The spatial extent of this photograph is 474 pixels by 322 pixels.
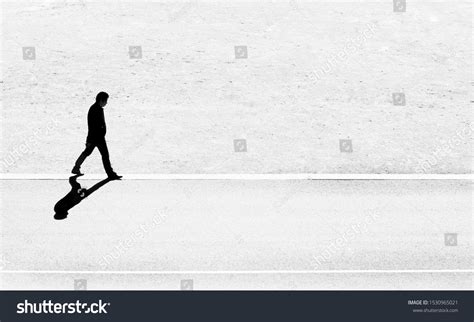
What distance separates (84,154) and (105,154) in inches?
20.7

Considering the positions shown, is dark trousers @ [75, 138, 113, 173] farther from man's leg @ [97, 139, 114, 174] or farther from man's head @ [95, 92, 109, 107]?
man's head @ [95, 92, 109, 107]

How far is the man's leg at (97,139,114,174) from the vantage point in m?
12.5

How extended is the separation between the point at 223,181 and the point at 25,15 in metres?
14.0

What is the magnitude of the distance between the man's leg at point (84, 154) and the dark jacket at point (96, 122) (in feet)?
0.43

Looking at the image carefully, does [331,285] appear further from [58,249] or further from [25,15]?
[25,15]

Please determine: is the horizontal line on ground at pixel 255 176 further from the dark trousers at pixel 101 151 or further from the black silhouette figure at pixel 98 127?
the black silhouette figure at pixel 98 127

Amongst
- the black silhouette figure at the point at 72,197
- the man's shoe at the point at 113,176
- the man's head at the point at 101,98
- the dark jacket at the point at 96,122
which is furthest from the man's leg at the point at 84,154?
the man's head at the point at 101,98

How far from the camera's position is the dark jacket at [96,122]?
12188 mm

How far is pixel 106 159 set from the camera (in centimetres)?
1280

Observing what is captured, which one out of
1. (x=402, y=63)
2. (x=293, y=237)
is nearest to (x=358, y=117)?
(x=402, y=63)

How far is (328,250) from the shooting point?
1038cm

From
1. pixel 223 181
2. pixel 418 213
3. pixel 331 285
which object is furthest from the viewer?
pixel 223 181

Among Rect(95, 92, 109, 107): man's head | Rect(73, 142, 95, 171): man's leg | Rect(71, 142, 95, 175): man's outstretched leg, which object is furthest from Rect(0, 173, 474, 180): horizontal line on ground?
Rect(95, 92, 109, 107): man's head

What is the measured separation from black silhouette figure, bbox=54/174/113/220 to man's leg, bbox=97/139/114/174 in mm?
293
